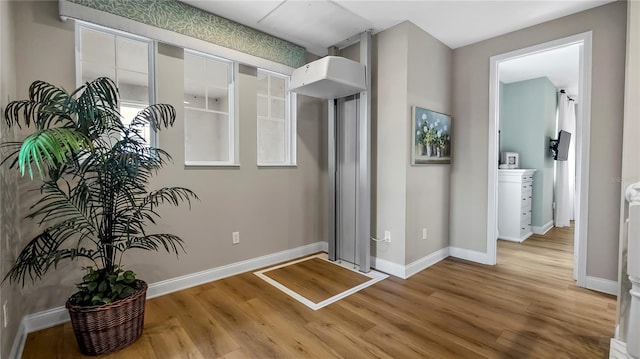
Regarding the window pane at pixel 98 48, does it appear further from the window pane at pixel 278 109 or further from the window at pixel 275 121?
the window pane at pixel 278 109

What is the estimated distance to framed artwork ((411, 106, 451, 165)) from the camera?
9.69 ft

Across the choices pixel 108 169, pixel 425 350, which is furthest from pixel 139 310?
pixel 425 350

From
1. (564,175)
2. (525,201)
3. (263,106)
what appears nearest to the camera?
(263,106)

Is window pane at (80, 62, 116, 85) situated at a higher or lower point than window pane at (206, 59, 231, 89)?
lower

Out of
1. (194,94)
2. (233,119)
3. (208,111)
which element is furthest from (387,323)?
(194,94)

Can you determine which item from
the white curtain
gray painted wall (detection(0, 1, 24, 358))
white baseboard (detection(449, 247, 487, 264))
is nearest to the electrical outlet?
gray painted wall (detection(0, 1, 24, 358))

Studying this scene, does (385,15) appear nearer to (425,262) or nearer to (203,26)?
(203,26)

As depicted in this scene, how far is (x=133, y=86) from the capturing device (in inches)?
96.3

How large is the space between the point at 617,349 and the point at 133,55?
13.1 feet

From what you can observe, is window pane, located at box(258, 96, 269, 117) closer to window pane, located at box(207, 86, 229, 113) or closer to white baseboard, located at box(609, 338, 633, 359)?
window pane, located at box(207, 86, 229, 113)

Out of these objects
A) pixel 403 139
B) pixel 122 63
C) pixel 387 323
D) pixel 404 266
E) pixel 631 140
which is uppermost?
pixel 122 63

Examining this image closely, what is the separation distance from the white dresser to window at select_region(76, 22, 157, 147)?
4827mm

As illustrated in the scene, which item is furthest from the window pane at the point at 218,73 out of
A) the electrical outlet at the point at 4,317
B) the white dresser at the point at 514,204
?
the white dresser at the point at 514,204

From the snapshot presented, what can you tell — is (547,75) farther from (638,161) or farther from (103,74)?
(103,74)
